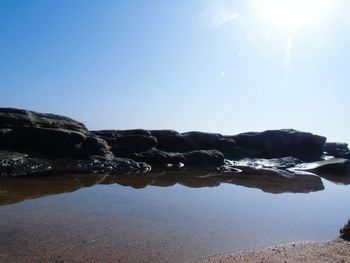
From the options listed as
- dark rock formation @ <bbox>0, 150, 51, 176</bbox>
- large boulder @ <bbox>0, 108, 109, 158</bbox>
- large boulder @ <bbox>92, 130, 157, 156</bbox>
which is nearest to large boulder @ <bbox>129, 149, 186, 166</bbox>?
large boulder @ <bbox>92, 130, 157, 156</bbox>

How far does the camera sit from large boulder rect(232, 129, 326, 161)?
2327 inches

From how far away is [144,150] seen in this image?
153 ft

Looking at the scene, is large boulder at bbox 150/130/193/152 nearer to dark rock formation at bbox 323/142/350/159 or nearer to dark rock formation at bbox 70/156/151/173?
dark rock formation at bbox 70/156/151/173

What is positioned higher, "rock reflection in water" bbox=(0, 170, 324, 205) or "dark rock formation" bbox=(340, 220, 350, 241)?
"rock reflection in water" bbox=(0, 170, 324, 205)

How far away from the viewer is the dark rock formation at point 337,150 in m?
66.0

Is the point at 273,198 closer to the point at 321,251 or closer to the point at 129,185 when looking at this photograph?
the point at 129,185

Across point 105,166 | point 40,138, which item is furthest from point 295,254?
point 40,138

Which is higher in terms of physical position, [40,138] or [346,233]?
[40,138]

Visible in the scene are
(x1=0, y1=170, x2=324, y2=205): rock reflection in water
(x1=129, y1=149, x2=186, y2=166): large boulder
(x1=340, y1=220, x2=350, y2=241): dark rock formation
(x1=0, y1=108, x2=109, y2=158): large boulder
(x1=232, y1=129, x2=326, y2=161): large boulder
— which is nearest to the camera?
(x1=340, y1=220, x2=350, y2=241): dark rock formation

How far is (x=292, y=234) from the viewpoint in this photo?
15688 millimetres

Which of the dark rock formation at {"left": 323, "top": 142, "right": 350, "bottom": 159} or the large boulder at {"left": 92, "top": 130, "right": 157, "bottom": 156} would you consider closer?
the large boulder at {"left": 92, "top": 130, "right": 157, "bottom": 156}

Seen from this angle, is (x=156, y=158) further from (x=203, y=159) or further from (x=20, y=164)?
(x=20, y=164)

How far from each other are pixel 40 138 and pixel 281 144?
127 feet

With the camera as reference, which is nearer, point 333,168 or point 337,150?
point 333,168
